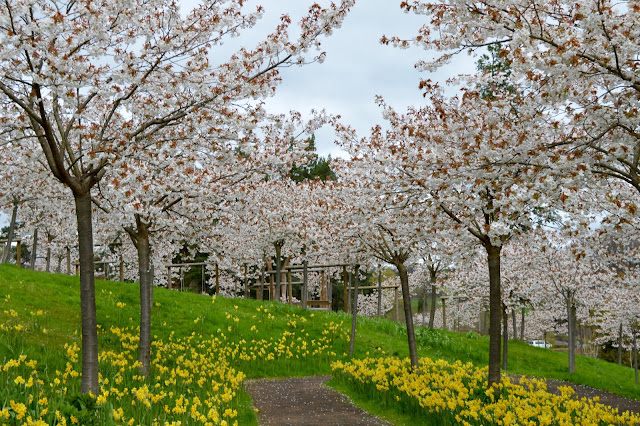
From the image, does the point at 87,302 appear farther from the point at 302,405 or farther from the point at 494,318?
the point at 494,318

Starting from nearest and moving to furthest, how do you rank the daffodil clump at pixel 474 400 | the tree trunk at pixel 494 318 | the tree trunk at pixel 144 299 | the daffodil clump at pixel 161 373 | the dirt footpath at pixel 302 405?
the daffodil clump at pixel 161 373 → the daffodil clump at pixel 474 400 → the dirt footpath at pixel 302 405 → the tree trunk at pixel 494 318 → the tree trunk at pixel 144 299

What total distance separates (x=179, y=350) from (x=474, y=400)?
25.8ft

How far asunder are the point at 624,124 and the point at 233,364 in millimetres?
10821

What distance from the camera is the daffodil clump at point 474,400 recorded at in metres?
6.56

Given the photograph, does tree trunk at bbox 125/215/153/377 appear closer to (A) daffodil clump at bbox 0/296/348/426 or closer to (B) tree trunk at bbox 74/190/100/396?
(A) daffodil clump at bbox 0/296/348/426

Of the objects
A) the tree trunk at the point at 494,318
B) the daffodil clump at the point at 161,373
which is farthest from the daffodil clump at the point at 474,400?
the daffodil clump at the point at 161,373

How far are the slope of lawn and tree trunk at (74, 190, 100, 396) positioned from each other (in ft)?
0.77

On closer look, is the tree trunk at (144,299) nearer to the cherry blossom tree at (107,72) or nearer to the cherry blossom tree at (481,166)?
the cherry blossom tree at (107,72)

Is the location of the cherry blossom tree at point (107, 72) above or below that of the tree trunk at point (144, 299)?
above

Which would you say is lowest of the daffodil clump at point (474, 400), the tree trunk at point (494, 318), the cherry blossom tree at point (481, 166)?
the daffodil clump at point (474, 400)

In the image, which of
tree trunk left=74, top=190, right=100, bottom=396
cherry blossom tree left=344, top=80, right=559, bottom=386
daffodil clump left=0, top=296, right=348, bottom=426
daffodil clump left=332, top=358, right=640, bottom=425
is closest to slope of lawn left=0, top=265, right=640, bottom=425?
daffodil clump left=0, top=296, right=348, bottom=426

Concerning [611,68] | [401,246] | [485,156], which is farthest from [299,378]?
[611,68]

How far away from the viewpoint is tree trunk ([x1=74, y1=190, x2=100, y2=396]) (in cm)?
640

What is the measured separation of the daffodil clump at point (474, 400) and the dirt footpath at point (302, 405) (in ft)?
1.90
